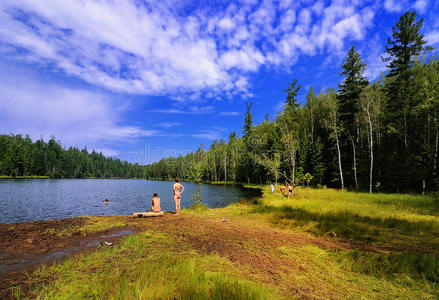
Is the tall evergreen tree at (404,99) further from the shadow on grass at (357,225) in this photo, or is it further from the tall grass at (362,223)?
the shadow on grass at (357,225)

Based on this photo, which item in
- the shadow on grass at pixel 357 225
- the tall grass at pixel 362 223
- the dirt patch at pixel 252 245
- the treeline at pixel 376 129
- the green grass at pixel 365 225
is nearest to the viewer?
the dirt patch at pixel 252 245

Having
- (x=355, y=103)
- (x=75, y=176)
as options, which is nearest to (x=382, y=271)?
(x=355, y=103)

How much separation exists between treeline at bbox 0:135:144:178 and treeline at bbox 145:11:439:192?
348 feet

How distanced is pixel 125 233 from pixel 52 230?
128 inches

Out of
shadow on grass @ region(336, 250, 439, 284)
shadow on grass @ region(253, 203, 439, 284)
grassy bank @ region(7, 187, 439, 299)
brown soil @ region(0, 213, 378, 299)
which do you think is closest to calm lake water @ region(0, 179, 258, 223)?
brown soil @ region(0, 213, 378, 299)

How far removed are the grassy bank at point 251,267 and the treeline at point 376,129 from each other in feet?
33.5

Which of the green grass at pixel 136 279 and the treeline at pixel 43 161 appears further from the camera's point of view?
the treeline at pixel 43 161

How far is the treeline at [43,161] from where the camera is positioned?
8938cm

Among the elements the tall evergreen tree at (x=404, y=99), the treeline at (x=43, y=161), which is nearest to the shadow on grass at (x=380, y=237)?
the tall evergreen tree at (x=404, y=99)

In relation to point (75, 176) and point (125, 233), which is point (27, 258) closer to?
point (125, 233)

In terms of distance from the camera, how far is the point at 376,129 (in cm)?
3061

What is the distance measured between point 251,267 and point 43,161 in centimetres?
13733

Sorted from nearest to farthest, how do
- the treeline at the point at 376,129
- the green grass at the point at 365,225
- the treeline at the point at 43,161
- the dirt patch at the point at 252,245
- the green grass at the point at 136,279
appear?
the green grass at the point at 136,279 → the dirt patch at the point at 252,245 → the green grass at the point at 365,225 → the treeline at the point at 376,129 → the treeline at the point at 43,161

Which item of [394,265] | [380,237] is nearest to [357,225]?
[380,237]
